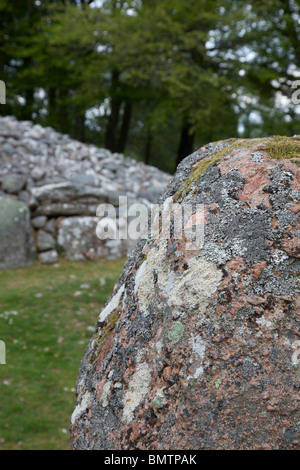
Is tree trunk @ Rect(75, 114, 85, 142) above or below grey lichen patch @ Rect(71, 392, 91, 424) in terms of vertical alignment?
above

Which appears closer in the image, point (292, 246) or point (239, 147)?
point (292, 246)

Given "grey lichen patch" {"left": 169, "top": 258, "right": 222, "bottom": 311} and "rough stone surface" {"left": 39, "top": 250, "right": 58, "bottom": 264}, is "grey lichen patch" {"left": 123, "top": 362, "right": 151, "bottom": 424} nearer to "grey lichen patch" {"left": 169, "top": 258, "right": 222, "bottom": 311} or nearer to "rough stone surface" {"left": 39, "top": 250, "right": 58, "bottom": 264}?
"grey lichen patch" {"left": 169, "top": 258, "right": 222, "bottom": 311}

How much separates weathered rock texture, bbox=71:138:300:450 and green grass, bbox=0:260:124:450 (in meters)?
3.86

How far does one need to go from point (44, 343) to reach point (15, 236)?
3967 millimetres

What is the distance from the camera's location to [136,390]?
6.56ft

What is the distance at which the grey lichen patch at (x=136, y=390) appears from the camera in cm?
197

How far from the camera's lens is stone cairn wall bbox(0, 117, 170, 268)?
1121 cm

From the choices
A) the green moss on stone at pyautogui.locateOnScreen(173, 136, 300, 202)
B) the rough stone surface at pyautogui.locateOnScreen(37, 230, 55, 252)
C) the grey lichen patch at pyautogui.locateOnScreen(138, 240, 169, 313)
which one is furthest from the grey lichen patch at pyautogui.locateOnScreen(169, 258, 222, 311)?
the rough stone surface at pyautogui.locateOnScreen(37, 230, 55, 252)

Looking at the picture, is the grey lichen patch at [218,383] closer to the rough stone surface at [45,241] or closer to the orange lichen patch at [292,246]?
the orange lichen patch at [292,246]

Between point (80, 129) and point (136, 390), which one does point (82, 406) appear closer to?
point (136, 390)

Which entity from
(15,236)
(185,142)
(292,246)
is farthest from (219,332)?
(185,142)

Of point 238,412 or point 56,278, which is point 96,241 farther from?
point 238,412

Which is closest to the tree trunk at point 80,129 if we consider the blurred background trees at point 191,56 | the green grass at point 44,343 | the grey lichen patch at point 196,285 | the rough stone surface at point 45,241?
the blurred background trees at point 191,56
